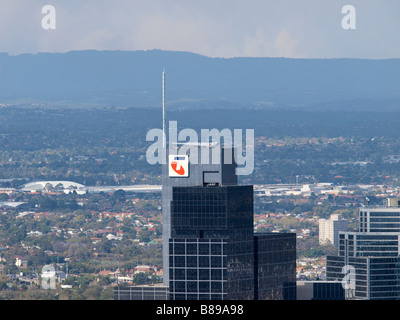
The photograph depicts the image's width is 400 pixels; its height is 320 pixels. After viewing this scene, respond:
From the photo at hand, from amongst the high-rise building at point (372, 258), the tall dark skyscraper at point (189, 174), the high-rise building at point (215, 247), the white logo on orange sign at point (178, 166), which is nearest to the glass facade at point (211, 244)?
the high-rise building at point (215, 247)

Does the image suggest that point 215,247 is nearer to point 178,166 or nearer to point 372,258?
point 372,258

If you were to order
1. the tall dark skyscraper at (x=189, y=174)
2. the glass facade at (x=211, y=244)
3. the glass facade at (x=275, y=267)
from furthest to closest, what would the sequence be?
the tall dark skyscraper at (x=189, y=174) → the glass facade at (x=275, y=267) → the glass facade at (x=211, y=244)

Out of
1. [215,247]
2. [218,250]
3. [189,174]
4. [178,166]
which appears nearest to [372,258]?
[189,174]

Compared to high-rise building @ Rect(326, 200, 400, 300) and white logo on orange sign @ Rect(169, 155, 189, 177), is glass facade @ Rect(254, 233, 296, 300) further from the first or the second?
white logo on orange sign @ Rect(169, 155, 189, 177)

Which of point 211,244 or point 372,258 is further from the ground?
point 211,244

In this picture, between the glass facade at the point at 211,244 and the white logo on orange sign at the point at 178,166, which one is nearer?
the glass facade at the point at 211,244

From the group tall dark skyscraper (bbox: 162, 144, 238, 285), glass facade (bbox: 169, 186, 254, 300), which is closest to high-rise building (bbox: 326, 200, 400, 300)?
tall dark skyscraper (bbox: 162, 144, 238, 285)

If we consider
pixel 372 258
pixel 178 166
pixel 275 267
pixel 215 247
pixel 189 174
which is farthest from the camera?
pixel 178 166

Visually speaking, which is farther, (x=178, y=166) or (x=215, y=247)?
(x=178, y=166)

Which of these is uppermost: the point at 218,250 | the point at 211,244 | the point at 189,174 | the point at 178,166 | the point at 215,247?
the point at 178,166

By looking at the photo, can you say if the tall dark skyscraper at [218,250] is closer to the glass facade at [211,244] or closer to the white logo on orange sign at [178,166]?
the glass facade at [211,244]
